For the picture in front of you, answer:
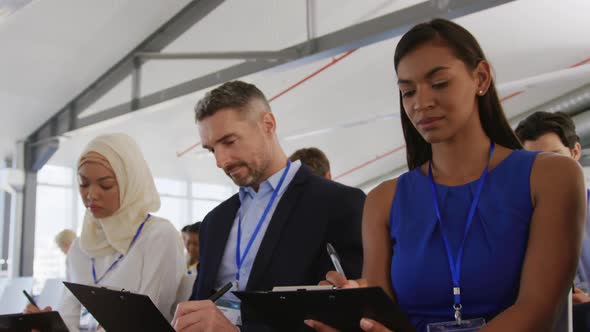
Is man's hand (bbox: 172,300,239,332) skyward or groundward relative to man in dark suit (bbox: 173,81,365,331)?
groundward

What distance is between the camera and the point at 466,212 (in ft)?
4.50

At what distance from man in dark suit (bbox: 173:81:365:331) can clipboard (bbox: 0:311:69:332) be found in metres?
0.46

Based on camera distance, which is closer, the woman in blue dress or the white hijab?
the woman in blue dress

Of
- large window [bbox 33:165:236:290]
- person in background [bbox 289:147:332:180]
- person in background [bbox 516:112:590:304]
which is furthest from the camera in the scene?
large window [bbox 33:165:236:290]

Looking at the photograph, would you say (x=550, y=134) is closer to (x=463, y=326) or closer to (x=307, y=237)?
(x=307, y=237)

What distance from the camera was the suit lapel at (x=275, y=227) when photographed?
1.92 m

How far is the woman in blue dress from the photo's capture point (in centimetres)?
125

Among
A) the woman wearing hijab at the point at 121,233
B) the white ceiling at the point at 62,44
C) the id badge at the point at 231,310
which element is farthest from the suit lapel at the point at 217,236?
the white ceiling at the point at 62,44

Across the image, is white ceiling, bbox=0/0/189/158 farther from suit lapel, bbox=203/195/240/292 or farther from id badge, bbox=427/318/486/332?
id badge, bbox=427/318/486/332

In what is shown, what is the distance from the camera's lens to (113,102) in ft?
24.2

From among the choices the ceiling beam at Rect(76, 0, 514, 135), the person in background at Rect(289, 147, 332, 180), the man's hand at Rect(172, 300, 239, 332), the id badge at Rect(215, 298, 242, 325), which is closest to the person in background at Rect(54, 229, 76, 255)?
the ceiling beam at Rect(76, 0, 514, 135)

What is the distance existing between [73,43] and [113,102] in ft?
3.37

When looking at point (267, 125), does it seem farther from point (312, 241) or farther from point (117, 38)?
point (117, 38)

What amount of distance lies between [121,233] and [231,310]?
759 millimetres
